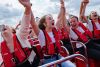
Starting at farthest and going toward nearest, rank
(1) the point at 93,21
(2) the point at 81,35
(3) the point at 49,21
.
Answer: (1) the point at 93,21
(2) the point at 81,35
(3) the point at 49,21

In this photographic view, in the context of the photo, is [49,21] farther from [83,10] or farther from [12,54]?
[83,10]

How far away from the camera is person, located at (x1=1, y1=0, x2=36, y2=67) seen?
14.0 feet

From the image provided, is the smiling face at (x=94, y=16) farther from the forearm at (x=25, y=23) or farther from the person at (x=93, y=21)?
the forearm at (x=25, y=23)

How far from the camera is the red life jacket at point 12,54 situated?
4.28 metres

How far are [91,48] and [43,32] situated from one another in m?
1.72

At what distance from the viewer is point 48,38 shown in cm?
502

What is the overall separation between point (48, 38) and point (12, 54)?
0.89 m

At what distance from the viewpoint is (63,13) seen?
252 inches

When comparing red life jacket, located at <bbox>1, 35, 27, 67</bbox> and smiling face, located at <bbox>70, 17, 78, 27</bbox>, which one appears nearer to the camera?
red life jacket, located at <bbox>1, 35, 27, 67</bbox>

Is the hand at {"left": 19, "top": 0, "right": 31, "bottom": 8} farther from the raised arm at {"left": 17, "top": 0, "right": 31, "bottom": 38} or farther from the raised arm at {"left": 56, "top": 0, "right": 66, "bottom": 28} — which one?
the raised arm at {"left": 56, "top": 0, "right": 66, "bottom": 28}

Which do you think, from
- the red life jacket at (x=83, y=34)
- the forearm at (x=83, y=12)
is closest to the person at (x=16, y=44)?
the red life jacket at (x=83, y=34)

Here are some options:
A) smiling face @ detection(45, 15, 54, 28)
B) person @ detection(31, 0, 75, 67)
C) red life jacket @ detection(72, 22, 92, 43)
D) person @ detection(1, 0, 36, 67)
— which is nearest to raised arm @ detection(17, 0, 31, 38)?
person @ detection(1, 0, 36, 67)

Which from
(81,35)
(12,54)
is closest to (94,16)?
(81,35)

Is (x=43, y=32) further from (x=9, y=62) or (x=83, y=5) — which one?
(x=83, y=5)
